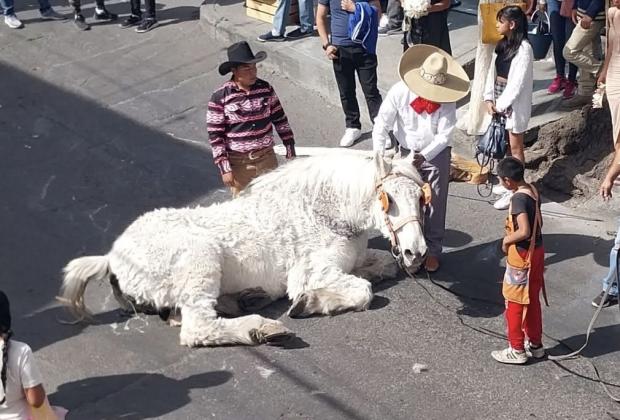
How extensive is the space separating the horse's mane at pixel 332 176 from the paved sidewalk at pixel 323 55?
2915 mm

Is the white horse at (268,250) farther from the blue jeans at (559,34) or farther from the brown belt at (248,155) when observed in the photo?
the blue jeans at (559,34)

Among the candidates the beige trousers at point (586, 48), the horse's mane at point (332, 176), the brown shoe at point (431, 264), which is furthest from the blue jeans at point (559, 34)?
the horse's mane at point (332, 176)

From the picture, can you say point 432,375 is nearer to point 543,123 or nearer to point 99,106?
point 543,123

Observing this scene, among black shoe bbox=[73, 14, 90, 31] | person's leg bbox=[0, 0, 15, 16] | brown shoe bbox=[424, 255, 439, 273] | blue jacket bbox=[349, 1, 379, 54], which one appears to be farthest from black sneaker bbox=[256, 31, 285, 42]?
brown shoe bbox=[424, 255, 439, 273]

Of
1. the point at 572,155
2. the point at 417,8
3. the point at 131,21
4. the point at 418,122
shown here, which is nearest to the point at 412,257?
the point at 418,122

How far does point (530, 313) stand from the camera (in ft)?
23.6

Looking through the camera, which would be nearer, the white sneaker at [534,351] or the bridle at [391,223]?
the white sneaker at [534,351]

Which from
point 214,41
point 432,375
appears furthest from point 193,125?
point 432,375

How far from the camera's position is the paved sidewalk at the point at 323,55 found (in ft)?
36.8

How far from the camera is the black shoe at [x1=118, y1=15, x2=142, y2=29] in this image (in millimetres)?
14258

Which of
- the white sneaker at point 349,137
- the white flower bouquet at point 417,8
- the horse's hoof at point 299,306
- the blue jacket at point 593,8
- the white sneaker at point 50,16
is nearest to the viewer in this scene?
the horse's hoof at point 299,306

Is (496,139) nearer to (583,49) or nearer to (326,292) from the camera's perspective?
(583,49)

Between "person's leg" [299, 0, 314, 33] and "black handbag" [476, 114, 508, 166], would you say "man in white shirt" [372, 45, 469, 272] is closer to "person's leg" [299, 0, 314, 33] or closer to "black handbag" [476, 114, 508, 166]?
Result: "black handbag" [476, 114, 508, 166]

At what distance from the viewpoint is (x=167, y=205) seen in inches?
390
